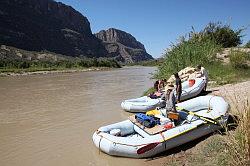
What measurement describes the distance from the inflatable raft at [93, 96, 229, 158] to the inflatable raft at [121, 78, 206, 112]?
379 centimetres

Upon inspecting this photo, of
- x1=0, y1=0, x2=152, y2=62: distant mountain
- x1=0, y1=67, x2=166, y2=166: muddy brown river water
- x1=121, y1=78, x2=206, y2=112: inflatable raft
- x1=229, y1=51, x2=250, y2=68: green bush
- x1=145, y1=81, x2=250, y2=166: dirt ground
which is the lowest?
x1=0, y1=67, x2=166, y2=166: muddy brown river water

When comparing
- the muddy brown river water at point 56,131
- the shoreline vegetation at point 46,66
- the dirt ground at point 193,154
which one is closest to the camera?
the dirt ground at point 193,154

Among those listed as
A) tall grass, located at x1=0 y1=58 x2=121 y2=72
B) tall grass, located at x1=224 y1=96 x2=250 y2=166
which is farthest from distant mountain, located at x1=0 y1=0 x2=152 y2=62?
tall grass, located at x1=224 y1=96 x2=250 y2=166

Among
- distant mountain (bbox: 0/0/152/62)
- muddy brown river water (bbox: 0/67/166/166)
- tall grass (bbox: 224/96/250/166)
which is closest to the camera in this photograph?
tall grass (bbox: 224/96/250/166)

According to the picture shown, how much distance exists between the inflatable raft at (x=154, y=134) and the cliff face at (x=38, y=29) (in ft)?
368

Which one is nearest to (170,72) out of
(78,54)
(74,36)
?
(78,54)

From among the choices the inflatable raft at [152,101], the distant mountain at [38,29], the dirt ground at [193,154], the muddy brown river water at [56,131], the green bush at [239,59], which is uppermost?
the distant mountain at [38,29]

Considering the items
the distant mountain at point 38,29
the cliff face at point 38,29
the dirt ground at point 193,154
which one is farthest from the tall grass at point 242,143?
the cliff face at point 38,29

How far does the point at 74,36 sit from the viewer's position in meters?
185

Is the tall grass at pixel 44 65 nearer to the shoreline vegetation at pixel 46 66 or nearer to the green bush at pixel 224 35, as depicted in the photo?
the shoreline vegetation at pixel 46 66

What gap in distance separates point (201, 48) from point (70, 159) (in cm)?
1468

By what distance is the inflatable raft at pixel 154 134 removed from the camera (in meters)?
8.95

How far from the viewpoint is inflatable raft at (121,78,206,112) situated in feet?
47.5

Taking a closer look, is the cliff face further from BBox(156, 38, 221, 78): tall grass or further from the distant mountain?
BBox(156, 38, 221, 78): tall grass
